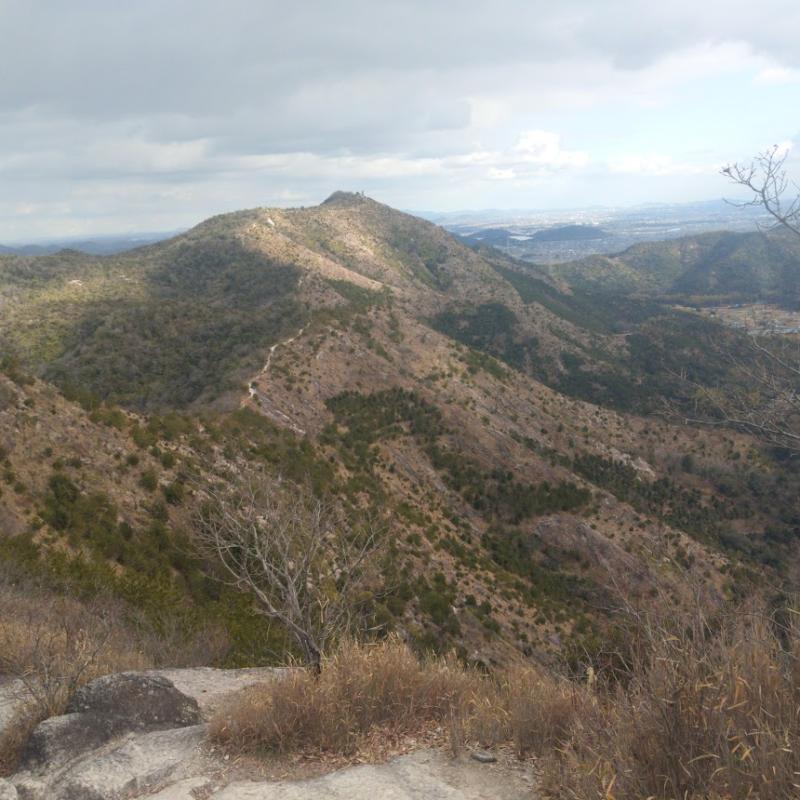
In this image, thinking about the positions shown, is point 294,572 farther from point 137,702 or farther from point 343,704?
point 343,704

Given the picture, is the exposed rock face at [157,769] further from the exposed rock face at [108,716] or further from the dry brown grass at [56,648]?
the dry brown grass at [56,648]

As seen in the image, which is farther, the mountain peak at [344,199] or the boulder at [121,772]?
the mountain peak at [344,199]

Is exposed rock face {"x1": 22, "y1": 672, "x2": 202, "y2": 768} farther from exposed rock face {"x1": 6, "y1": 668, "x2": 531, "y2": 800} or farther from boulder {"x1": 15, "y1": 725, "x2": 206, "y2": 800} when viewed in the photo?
boulder {"x1": 15, "y1": 725, "x2": 206, "y2": 800}

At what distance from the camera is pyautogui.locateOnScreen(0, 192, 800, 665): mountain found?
50.6 feet

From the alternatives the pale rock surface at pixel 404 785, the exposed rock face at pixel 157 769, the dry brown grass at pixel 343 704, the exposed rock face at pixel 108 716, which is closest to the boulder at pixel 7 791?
the exposed rock face at pixel 157 769

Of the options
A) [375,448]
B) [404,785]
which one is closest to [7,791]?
[404,785]

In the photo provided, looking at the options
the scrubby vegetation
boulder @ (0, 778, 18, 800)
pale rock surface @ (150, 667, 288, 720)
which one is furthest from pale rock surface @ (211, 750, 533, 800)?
pale rock surface @ (150, 667, 288, 720)

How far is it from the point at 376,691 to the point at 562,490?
35264mm

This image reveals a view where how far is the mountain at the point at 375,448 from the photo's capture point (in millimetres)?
15430

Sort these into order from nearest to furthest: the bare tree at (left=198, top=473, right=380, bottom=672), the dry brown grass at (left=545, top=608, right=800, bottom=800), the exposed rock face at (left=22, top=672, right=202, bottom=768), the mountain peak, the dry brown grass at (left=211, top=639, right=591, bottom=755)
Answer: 1. the dry brown grass at (left=545, top=608, right=800, bottom=800)
2. the dry brown grass at (left=211, top=639, right=591, bottom=755)
3. the exposed rock face at (left=22, top=672, right=202, bottom=768)
4. the bare tree at (left=198, top=473, right=380, bottom=672)
5. the mountain peak

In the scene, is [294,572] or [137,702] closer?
[137,702]

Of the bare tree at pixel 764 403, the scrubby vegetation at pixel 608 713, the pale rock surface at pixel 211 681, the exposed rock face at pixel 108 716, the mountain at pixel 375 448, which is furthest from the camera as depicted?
the mountain at pixel 375 448

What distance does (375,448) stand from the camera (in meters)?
34.2

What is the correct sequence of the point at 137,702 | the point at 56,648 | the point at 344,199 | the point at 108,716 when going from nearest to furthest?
1. the point at 108,716
2. the point at 137,702
3. the point at 56,648
4. the point at 344,199
